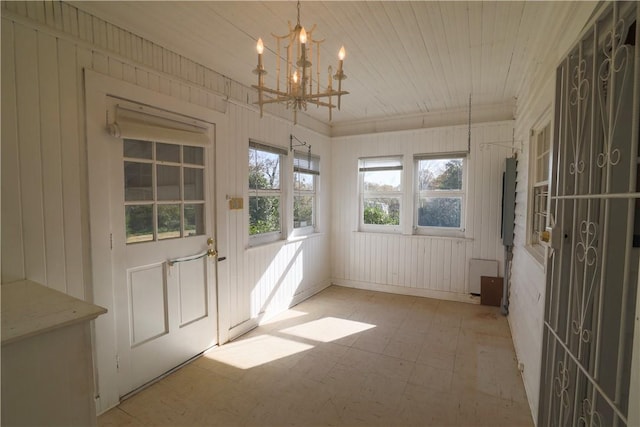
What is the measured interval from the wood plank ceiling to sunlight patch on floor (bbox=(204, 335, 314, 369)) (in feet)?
9.07

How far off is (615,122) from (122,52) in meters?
2.86

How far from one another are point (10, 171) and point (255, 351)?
2327 mm

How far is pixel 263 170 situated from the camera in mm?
3684

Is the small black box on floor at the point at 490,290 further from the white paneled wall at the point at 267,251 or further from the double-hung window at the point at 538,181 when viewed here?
the white paneled wall at the point at 267,251

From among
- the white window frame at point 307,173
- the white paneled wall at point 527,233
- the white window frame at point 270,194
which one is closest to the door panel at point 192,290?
the white window frame at point 270,194

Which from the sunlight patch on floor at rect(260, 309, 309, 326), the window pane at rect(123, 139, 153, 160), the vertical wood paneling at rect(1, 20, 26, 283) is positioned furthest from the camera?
the sunlight patch on floor at rect(260, 309, 309, 326)

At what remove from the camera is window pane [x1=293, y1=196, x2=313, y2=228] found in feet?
14.4

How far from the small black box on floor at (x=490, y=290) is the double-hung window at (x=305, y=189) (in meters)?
2.60

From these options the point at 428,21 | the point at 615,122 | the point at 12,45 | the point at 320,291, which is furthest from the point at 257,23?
the point at 320,291

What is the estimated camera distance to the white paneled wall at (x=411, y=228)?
417 cm

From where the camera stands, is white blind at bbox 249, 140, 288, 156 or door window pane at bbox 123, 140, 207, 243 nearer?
door window pane at bbox 123, 140, 207, 243

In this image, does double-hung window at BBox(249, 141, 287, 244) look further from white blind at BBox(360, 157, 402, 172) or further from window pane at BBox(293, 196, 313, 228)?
white blind at BBox(360, 157, 402, 172)

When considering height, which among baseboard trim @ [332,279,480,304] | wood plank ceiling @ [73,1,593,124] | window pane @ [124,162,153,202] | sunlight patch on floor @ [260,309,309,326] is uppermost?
wood plank ceiling @ [73,1,593,124]

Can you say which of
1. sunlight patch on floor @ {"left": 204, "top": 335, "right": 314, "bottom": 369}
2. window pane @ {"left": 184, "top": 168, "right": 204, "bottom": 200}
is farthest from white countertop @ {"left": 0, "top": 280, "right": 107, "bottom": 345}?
sunlight patch on floor @ {"left": 204, "top": 335, "right": 314, "bottom": 369}
